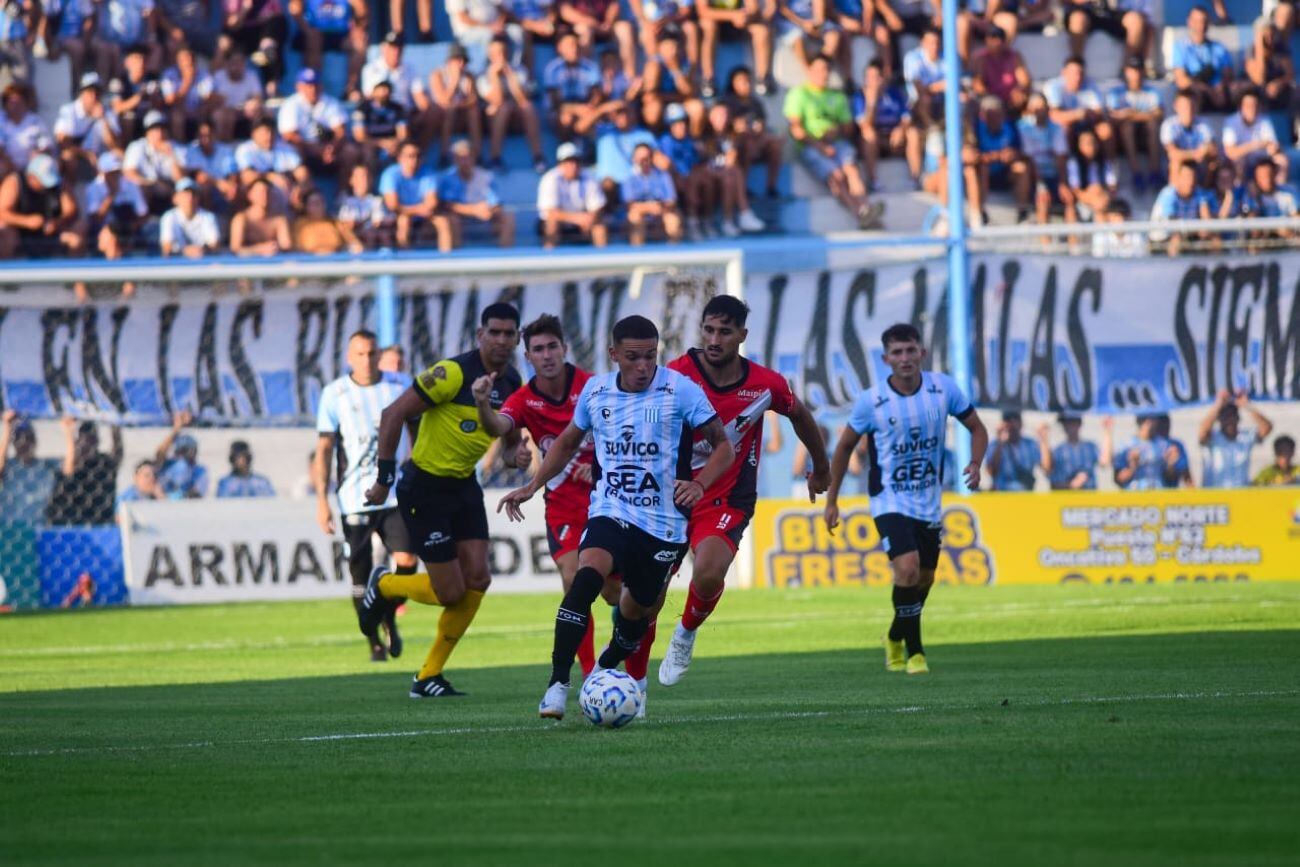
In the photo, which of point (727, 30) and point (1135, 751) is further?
point (727, 30)

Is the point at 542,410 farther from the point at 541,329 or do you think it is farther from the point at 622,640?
the point at 622,640

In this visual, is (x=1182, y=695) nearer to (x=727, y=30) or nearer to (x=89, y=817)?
(x=89, y=817)

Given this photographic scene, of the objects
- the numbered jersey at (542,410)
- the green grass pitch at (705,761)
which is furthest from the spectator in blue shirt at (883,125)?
the numbered jersey at (542,410)

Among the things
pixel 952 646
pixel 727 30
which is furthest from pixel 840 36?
pixel 952 646

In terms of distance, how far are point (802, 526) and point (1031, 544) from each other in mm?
2480

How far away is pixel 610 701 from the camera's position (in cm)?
923

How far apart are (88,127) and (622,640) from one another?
55.3 ft

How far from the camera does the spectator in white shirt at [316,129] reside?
24797 millimetres

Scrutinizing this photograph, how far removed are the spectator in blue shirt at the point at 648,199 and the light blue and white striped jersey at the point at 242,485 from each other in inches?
204

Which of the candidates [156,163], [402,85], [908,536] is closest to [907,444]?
[908,536]

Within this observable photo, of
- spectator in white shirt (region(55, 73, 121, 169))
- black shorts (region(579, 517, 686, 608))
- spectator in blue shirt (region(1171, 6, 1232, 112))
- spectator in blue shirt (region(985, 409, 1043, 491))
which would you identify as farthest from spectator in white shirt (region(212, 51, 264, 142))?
black shorts (region(579, 517, 686, 608))

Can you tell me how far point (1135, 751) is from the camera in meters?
7.73

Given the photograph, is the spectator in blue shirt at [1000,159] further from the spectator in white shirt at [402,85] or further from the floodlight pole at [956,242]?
the spectator in white shirt at [402,85]

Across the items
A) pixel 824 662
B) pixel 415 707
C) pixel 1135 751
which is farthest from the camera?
pixel 824 662
